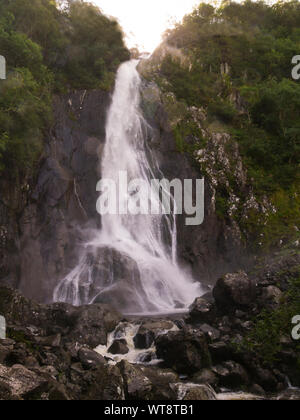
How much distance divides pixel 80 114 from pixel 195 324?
13178 millimetres

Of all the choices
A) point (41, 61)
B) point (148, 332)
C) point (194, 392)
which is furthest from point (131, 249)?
point (41, 61)

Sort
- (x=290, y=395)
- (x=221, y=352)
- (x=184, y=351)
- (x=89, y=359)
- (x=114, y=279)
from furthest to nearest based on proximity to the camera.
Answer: (x=114, y=279), (x=221, y=352), (x=184, y=351), (x=89, y=359), (x=290, y=395)

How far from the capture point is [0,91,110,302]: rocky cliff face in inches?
615

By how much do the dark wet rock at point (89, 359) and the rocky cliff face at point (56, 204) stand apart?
19.2 ft

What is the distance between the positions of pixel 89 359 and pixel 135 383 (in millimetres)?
1611

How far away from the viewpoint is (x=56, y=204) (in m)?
17.7

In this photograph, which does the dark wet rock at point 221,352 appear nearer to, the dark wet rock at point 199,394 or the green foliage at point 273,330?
the green foliage at point 273,330

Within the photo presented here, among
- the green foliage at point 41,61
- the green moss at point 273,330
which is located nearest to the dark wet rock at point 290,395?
the green moss at point 273,330

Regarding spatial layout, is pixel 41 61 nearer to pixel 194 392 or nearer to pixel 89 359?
pixel 89 359

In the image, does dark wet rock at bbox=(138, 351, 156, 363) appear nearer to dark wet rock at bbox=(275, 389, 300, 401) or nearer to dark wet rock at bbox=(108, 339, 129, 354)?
dark wet rock at bbox=(108, 339, 129, 354)

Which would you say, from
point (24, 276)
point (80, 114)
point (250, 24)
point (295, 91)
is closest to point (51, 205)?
point (24, 276)

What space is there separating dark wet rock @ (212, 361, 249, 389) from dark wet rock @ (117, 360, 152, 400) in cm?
185

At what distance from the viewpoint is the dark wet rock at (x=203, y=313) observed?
12883 millimetres
